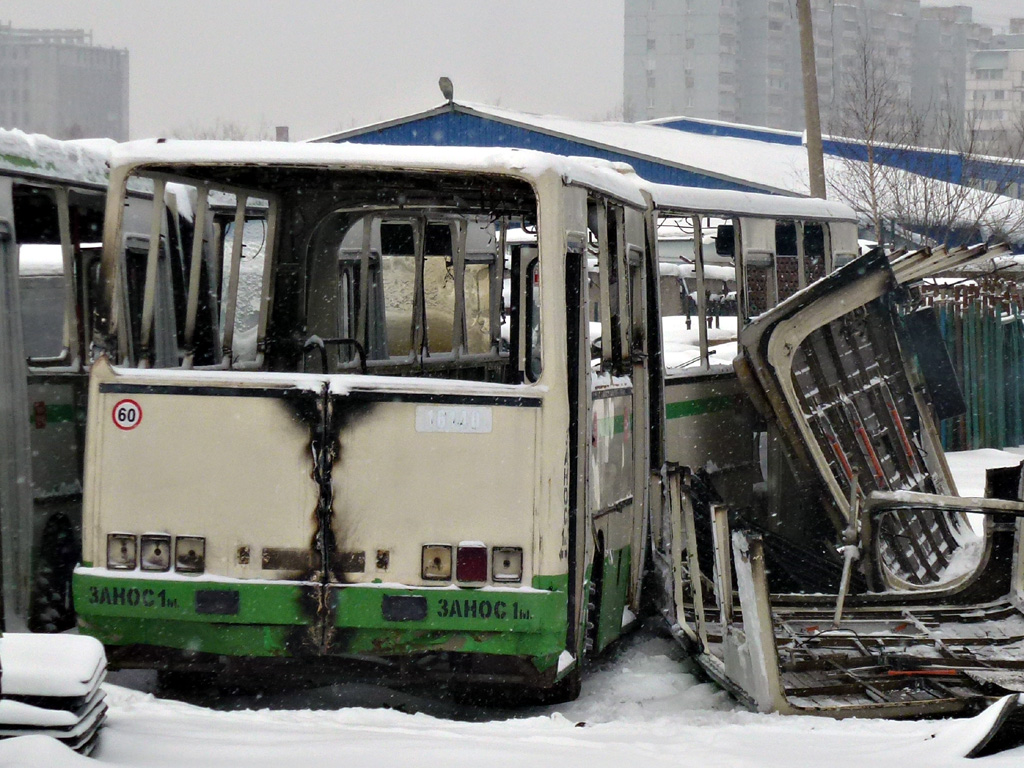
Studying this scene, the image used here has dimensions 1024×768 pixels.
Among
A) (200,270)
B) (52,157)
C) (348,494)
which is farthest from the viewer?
(52,157)

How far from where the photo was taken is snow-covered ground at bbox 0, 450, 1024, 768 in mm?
4980

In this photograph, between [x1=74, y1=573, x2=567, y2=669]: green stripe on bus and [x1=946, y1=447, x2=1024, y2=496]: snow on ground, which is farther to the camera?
[x1=946, y1=447, x2=1024, y2=496]: snow on ground

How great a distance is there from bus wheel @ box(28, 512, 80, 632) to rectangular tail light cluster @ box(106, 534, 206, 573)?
6.19 ft

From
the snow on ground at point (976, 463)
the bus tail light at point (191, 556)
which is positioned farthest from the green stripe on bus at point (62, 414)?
the snow on ground at point (976, 463)

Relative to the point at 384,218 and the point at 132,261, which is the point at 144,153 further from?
the point at 384,218

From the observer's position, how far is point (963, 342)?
19.7 metres

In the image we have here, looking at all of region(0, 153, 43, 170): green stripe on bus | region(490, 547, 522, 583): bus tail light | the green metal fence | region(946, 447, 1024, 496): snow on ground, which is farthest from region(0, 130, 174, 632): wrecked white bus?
the green metal fence

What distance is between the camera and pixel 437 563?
20.8 ft

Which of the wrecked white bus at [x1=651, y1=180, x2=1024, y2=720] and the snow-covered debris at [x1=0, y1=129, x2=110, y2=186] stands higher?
the snow-covered debris at [x1=0, y1=129, x2=110, y2=186]

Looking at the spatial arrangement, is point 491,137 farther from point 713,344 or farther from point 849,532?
point 849,532

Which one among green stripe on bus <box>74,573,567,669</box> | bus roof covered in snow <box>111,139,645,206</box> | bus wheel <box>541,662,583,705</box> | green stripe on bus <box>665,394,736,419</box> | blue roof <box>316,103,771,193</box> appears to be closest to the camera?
green stripe on bus <box>74,573,567,669</box>

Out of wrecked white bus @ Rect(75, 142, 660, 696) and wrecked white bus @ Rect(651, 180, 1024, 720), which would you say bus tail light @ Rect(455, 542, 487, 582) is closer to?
wrecked white bus @ Rect(75, 142, 660, 696)

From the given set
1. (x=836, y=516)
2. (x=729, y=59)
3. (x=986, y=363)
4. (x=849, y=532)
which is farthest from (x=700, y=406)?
(x=729, y=59)

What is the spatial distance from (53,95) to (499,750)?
501 ft
